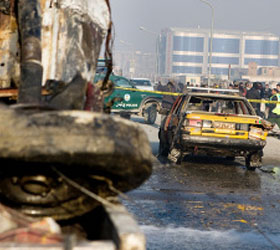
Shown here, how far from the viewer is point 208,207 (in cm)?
789

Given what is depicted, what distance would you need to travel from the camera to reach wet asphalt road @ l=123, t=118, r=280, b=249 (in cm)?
604

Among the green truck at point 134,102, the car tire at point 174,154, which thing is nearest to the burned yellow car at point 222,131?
the car tire at point 174,154

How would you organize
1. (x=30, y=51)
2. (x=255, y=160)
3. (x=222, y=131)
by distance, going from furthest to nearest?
(x=255, y=160) → (x=222, y=131) → (x=30, y=51)

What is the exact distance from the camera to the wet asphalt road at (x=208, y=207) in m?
6.04

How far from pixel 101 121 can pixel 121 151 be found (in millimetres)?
150

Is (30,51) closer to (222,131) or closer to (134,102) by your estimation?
(222,131)

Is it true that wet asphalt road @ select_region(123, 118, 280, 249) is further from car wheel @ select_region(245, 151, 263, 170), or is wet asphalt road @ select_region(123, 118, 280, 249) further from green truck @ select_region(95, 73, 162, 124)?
green truck @ select_region(95, 73, 162, 124)

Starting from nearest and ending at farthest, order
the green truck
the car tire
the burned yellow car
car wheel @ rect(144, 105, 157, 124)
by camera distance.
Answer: the burned yellow car → the car tire → the green truck → car wheel @ rect(144, 105, 157, 124)

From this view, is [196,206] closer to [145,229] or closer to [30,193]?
[145,229]

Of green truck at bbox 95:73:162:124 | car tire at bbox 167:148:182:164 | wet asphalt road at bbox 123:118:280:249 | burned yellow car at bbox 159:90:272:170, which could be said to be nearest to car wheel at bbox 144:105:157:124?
green truck at bbox 95:73:162:124

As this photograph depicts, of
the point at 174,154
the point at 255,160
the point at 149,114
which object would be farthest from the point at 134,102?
the point at 255,160

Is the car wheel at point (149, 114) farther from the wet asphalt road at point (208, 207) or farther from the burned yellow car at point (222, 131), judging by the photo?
the burned yellow car at point (222, 131)

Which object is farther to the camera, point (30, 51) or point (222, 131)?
point (222, 131)

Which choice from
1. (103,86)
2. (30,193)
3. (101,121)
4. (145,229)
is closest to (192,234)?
(145,229)
